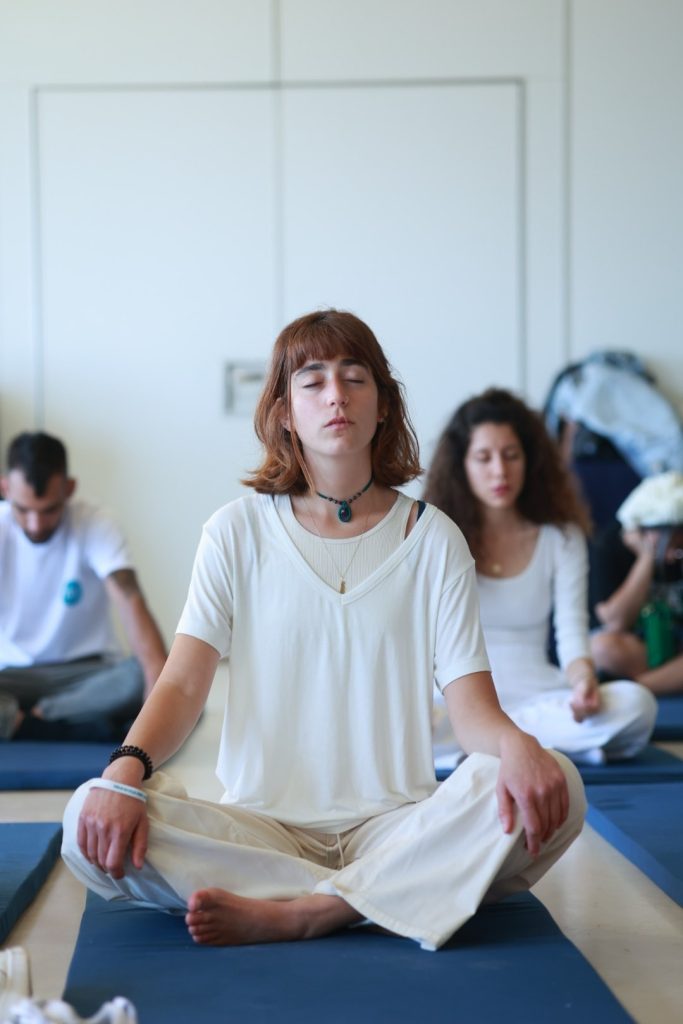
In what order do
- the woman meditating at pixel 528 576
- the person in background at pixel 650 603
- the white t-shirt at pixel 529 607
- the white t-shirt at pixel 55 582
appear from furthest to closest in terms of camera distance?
the person in background at pixel 650 603 < the white t-shirt at pixel 55 582 < the white t-shirt at pixel 529 607 < the woman meditating at pixel 528 576

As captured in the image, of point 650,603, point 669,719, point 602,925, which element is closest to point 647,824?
point 602,925

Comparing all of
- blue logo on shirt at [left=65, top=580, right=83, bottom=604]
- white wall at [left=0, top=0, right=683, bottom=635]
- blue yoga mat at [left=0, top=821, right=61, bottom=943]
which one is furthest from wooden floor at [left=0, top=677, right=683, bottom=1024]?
white wall at [left=0, top=0, right=683, bottom=635]

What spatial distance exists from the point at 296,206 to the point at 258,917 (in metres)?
4.49

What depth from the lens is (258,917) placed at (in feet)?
6.03

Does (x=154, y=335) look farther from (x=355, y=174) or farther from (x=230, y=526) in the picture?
(x=230, y=526)

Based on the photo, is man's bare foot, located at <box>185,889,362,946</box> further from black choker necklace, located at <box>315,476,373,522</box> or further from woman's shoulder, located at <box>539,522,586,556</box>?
woman's shoulder, located at <box>539,522,586,556</box>

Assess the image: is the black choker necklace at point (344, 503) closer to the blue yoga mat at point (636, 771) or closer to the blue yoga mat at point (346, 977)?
the blue yoga mat at point (346, 977)

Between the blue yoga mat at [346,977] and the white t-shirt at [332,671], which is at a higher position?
the white t-shirt at [332,671]

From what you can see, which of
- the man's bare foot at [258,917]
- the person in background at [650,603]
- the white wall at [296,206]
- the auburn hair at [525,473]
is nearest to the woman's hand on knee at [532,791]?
the man's bare foot at [258,917]

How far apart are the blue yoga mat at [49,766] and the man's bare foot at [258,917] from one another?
1.26 metres

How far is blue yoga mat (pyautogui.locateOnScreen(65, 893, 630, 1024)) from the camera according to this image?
160cm

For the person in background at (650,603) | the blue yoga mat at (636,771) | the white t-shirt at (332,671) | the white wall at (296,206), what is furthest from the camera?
the white wall at (296,206)

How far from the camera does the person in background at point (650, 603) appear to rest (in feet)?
13.5

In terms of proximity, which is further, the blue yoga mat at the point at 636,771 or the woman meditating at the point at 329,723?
the blue yoga mat at the point at 636,771
